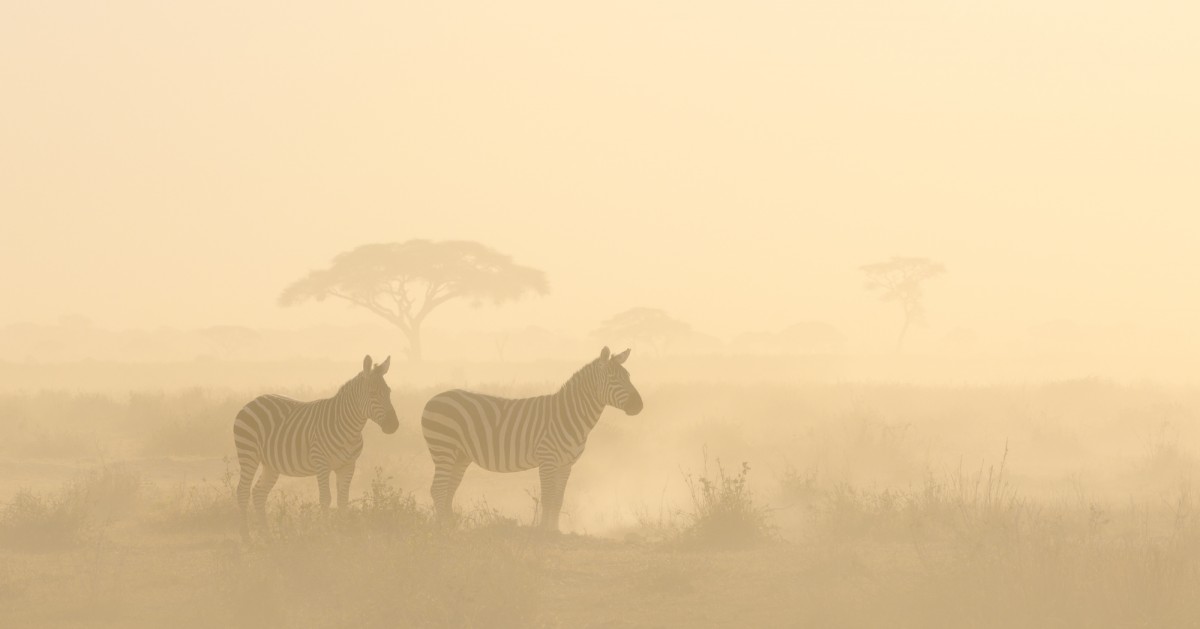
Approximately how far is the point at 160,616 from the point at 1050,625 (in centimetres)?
632

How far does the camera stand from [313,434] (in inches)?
462

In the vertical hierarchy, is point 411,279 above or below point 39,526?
above

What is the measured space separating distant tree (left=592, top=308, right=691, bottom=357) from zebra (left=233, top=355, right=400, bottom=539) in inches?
2311

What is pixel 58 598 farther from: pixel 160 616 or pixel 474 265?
pixel 474 265

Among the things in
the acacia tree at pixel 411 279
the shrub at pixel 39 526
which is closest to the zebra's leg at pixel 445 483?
the shrub at pixel 39 526

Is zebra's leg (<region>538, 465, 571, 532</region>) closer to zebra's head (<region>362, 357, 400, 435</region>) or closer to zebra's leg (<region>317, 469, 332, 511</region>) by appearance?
zebra's head (<region>362, 357, 400, 435</region>)

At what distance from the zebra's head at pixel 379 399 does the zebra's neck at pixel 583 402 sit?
67.5 inches

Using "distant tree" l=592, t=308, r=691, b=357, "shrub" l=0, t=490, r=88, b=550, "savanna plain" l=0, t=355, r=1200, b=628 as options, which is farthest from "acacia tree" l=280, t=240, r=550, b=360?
"shrub" l=0, t=490, r=88, b=550

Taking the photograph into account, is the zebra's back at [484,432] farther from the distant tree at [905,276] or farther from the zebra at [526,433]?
the distant tree at [905,276]

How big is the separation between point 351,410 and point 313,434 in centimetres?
45

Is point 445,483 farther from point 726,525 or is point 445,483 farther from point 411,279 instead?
point 411,279

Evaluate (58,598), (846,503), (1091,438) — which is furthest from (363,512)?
(1091,438)

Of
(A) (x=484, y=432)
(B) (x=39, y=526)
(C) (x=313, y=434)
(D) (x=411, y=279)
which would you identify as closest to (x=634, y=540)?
(A) (x=484, y=432)

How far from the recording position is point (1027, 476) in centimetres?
1884
